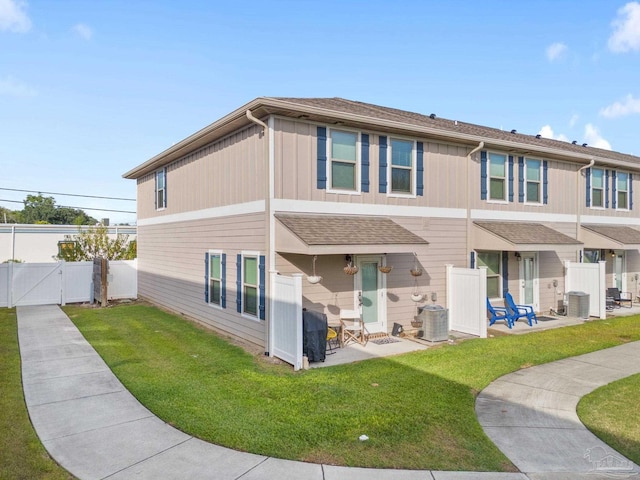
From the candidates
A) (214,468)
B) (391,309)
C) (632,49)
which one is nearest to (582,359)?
(391,309)

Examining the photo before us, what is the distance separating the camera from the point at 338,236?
851cm

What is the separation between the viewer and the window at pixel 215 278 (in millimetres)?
11058

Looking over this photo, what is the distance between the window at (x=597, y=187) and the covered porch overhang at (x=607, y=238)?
3.05 feet

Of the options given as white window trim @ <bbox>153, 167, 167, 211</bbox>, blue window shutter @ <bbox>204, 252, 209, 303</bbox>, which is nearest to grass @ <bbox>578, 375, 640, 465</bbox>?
blue window shutter @ <bbox>204, 252, 209, 303</bbox>

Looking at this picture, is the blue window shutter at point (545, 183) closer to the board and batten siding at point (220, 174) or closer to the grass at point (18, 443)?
the board and batten siding at point (220, 174)

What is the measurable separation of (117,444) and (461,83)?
17.5 m

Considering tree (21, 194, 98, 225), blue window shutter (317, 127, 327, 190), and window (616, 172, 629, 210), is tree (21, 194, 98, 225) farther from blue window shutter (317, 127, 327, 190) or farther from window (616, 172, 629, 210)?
window (616, 172, 629, 210)

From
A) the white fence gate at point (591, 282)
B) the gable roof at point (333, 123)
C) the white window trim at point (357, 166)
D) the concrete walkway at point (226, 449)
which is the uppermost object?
the gable roof at point (333, 123)

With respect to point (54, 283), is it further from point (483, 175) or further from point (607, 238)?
point (607, 238)

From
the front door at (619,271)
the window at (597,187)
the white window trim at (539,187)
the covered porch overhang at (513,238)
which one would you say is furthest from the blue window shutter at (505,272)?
the front door at (619,271)

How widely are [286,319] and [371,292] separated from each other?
Answer: 2921 millimetres

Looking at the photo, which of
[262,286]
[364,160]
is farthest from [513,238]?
[262,286]

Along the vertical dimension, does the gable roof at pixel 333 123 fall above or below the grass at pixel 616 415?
above

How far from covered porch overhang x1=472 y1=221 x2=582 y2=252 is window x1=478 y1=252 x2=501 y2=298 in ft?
2.94
